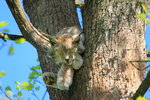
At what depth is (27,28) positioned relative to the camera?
12.2ft

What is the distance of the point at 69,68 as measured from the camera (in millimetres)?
3957

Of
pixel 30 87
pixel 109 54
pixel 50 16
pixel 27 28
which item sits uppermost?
pixel 27 28

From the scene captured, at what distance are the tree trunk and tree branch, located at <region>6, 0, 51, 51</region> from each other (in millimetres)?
385

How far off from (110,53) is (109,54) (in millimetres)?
16

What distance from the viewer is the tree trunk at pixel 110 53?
3.48 metres

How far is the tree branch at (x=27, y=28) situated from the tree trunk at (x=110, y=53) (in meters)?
0.39

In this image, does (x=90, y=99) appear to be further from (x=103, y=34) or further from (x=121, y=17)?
(x=121, y=17)

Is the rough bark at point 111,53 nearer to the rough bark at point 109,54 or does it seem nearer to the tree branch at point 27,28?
the rough bark at point 109,54

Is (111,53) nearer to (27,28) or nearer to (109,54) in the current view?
(109,54)

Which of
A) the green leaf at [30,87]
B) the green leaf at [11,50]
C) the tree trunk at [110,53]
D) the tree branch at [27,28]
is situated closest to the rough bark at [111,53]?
the tree trunk at [110,53]

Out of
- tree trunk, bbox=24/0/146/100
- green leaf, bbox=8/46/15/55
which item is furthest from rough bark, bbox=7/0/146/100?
green leaf, bbox=8/46/15/55

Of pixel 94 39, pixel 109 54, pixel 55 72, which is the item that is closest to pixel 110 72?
pixel 109 54

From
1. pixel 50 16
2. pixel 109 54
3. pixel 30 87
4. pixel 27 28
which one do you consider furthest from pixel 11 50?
pixel 30 87

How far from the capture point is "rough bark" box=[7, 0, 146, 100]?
3475 millimetres
